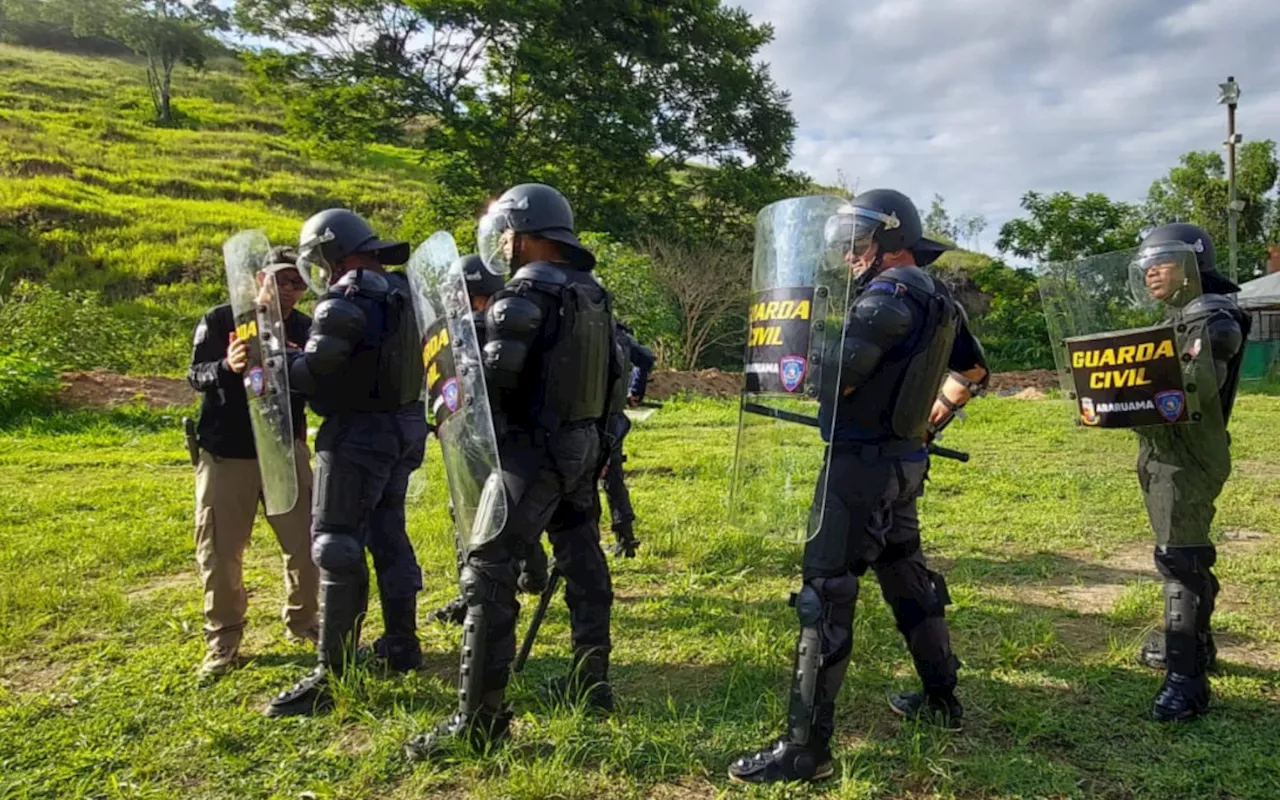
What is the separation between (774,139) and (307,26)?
36.1ft

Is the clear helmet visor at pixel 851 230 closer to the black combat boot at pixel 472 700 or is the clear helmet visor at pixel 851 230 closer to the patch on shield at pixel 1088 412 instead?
the patch on shield at pixel 1088 412

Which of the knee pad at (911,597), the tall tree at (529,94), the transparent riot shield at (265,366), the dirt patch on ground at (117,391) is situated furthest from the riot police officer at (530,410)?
the tall tree at (529,94)

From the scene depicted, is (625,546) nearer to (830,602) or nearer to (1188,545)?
(830,602)

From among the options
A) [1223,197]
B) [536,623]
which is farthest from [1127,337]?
[1223,197]

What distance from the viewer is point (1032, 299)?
2484 cm

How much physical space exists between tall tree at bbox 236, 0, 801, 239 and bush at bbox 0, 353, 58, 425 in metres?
Answer: 9.60

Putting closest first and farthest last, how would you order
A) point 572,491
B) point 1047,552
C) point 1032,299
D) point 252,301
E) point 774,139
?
1. point 572,491
2. point 252,301
3. point 1047,552
4. point 774,139
5. point 1032,299

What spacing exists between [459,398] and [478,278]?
1.38 m

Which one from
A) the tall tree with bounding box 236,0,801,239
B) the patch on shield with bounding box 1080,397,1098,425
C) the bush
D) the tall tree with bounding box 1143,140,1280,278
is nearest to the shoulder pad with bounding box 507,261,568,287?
the patch on shield with bounding box 1080,397,1098,425

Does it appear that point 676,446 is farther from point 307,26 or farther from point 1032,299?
point 1032,299

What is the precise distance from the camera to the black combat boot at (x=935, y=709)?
3.07 m

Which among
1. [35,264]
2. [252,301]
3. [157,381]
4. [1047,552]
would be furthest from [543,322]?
[35,264]

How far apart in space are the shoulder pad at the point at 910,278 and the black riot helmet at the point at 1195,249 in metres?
1.12

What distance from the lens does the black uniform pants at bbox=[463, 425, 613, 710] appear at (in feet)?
9.22
